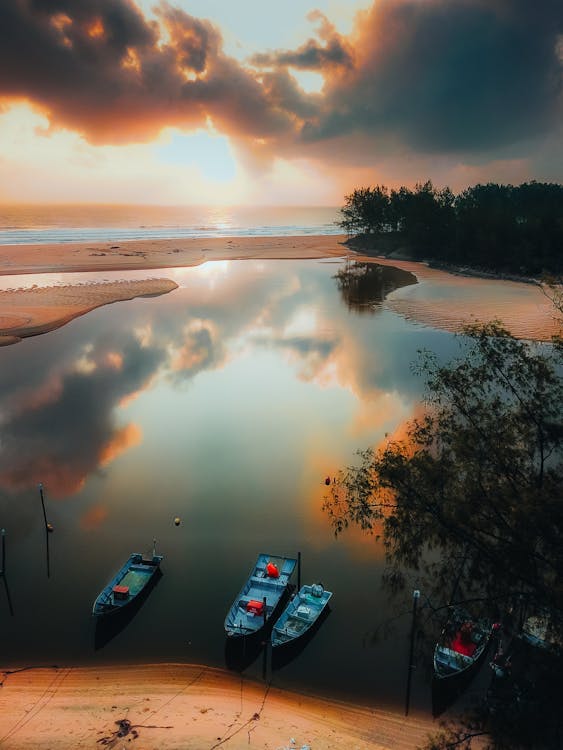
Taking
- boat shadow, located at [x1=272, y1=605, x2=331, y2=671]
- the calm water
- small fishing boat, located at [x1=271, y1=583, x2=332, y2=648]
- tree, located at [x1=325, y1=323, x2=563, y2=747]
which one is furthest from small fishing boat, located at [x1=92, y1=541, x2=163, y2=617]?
tree, located at [x1=325, y1=323, x2=563, y2=747]

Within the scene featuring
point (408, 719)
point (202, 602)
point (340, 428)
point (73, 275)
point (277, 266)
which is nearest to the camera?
point (408, 719)

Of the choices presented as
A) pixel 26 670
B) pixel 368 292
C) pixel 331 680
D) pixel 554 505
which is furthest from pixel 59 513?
pixel 368 292

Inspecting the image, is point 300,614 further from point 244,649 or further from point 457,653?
point 457,653

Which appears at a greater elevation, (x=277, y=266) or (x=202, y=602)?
(x=277, y=266)

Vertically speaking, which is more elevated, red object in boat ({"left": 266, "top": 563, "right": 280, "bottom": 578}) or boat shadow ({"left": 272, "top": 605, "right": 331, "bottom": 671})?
red object in boat ({"left": 266, "top": 563, "right": 280, "bottom": 578})

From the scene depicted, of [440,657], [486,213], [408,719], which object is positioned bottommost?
[408,719]

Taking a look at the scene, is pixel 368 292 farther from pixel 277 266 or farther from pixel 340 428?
pixel 340 428

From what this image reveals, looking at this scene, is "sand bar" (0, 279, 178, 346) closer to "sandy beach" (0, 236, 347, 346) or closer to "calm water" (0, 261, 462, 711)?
"sandy beach" (0, 236, 347, 346)
